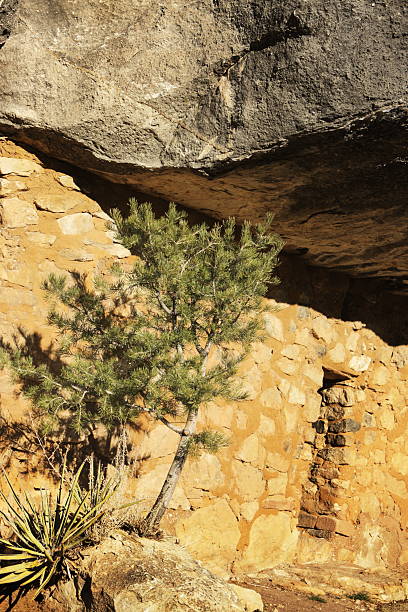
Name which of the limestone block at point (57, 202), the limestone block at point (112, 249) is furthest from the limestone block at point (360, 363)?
the limestone block at point (57, 202)

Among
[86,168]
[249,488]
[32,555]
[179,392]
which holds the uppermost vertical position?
[86,168]

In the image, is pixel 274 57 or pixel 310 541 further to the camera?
pixel 310 541

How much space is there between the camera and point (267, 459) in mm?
4738

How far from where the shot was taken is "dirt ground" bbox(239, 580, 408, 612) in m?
3.83

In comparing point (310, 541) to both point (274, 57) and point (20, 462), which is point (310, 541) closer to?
point (20, 462)

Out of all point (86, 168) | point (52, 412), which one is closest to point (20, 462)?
point (52, 412)

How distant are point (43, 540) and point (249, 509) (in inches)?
76.3

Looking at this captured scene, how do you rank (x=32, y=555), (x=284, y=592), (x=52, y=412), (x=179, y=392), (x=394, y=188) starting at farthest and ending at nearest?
(x=284, y=592), (x=394, y=188), (x=52, y=412), (x=179, y=392), (x=32, y=555)

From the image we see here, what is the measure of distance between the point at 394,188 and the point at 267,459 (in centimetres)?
209

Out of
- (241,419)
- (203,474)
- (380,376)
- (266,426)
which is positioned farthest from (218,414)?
(380,376)

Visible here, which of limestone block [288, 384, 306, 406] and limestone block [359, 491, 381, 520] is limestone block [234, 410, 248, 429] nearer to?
limestone block [288, 384, 306, 406]

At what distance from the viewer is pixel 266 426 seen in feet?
15.5

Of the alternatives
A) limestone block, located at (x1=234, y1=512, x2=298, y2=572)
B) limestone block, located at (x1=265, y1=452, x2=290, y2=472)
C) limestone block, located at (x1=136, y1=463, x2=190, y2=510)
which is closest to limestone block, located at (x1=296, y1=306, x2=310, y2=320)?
limestone block, located at (x1=265, y1=452, x2=290, y2=472)

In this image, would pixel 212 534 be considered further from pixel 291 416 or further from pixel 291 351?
pixel 291 351
